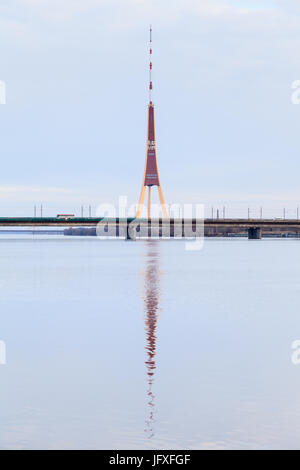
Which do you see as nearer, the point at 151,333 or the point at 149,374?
the point at 149,374

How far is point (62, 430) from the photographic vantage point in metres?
18.1

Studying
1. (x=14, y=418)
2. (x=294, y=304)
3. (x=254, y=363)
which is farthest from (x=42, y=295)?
(x=14, y=418)

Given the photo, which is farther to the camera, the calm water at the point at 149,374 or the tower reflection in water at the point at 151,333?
the tower reflection in water at the point at 151,333

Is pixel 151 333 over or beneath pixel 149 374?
beneath

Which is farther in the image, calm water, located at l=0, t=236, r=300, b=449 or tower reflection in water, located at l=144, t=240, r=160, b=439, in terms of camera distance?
tower reflection in water, located at l=144, t=240, r=160, b=439

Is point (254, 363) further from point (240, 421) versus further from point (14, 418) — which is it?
point (14, 418)

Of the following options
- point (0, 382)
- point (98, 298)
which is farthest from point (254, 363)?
point (98, 298)

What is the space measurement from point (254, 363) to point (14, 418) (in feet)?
35.2

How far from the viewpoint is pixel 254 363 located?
2747 cm

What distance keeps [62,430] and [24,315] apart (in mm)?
26132
